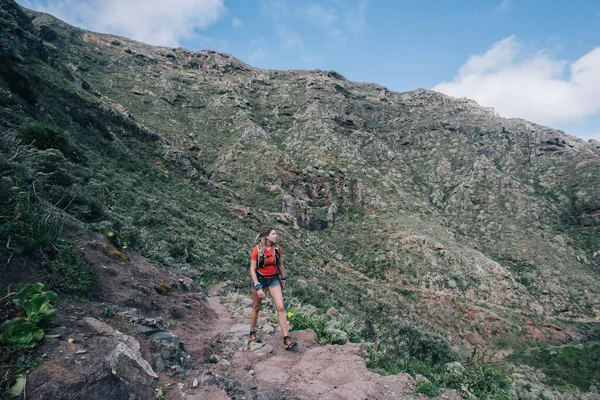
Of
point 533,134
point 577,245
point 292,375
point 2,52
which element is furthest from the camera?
point 533,134

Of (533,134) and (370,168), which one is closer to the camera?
(370,168)

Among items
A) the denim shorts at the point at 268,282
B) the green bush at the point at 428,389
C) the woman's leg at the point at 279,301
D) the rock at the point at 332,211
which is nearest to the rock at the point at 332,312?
the woman's leg at the point at 279,301

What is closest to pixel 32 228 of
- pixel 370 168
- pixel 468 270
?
pixel 468 270

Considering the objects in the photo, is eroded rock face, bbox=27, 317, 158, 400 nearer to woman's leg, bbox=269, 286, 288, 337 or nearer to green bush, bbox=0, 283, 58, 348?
green bush, bbox=0, 283, 58, 348

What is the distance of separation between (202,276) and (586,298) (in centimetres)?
4778

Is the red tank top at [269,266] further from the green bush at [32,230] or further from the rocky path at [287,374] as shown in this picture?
the green bush at [32,230]

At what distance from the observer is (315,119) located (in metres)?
56.9

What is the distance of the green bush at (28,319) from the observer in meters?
2.62

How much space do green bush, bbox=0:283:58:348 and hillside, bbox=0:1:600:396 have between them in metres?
0.63

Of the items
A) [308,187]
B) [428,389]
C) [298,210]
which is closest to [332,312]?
[428,389]

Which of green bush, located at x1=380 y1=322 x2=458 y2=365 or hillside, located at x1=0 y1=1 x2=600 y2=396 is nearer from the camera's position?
green bush, located at x1=380 y1=322 x2=458 y2=365

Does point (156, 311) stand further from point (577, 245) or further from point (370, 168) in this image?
point (577, 245)

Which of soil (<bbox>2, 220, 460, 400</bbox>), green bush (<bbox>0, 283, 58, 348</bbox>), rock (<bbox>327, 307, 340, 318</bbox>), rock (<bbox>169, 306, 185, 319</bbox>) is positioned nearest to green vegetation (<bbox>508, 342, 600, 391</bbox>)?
rock (<bbox>327, 307, 340, 318</bbox>)

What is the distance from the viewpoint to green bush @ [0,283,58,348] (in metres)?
2.62
